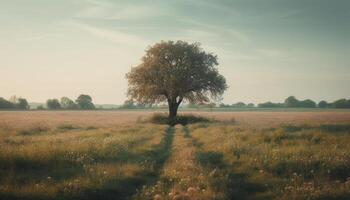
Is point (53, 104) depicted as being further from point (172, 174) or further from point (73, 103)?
point (172, 174)

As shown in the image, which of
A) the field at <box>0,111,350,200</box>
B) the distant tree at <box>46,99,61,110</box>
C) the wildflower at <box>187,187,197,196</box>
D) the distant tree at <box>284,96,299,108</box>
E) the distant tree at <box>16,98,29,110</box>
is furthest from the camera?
the distant tree at <box>284,96,299,108</box>

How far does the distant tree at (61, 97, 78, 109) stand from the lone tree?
111971 mm

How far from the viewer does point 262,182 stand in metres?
12.4

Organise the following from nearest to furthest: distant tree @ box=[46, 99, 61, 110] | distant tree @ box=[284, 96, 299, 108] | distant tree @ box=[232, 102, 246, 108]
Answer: distant tree @ box=[46, 99, 61, 110], distant tree @ box=[284, 96, 299, 108], distant tree @ box=[232, 102, 246, 108]

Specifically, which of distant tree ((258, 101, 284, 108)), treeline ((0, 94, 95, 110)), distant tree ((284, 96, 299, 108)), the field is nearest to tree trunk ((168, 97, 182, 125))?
the field

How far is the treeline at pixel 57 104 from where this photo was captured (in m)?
138

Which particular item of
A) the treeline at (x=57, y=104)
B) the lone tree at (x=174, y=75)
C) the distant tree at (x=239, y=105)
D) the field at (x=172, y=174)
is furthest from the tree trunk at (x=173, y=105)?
the distant tree at (x=239, y=105)

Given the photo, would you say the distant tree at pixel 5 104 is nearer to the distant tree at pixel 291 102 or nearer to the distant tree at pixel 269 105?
the distant tree at pixel 269 105

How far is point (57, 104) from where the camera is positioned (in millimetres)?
154625

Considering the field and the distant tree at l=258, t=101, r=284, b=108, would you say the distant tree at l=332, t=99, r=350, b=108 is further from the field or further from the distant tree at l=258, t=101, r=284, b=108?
the field

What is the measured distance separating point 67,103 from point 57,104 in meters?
8.16

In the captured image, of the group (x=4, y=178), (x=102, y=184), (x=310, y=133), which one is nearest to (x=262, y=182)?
(x=102, y=184)

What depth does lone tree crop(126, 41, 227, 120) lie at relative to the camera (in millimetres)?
51062

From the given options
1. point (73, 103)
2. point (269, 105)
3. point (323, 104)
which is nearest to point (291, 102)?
point (269, 105)
